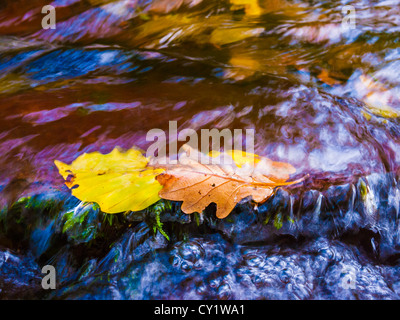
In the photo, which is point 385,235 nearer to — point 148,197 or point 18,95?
point 148,197

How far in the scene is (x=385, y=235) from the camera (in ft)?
4.51

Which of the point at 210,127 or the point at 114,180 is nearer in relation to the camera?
the point at 114,180

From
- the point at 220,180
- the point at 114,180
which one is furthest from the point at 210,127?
the point at 114,180

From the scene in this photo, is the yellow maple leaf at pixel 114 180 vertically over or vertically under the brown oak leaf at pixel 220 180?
over

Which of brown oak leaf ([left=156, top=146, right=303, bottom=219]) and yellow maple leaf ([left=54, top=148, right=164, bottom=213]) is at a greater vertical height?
yellow maple leaf ([left=54, top=148, right=164, bottom=213])

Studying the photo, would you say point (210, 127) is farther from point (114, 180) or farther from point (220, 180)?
point (114, 180)

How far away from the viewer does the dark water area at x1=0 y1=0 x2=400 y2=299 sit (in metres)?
1.25

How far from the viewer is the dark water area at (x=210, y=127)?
4.09 feet

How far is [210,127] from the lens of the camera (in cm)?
154
